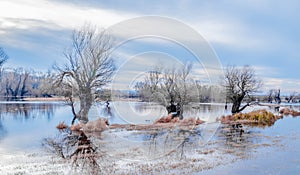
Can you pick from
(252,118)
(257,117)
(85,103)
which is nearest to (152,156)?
(85,103)

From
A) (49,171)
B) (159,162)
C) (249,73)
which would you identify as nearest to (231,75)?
(249,73)

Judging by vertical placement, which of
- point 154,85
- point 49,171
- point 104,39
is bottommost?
point 49,171

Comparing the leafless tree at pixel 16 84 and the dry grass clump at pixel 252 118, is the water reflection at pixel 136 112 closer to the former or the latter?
the dry grass clump at pixel 252 118

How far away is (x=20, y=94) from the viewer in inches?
3029

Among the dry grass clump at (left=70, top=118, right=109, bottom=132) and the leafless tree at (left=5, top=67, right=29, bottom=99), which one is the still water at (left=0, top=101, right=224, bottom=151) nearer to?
the dry grass clump at (left=70, top=118, right=109, bottom=132)

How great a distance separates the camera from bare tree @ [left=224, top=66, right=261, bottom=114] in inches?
1468

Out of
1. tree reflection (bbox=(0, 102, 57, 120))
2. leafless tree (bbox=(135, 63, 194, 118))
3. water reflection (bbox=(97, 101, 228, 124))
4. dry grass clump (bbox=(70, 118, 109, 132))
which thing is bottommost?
tree reflection (bbox=(0, 102, 57, 120))

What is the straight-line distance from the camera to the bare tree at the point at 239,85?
37.3 m

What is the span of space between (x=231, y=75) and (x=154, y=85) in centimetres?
1780

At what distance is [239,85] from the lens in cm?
3891

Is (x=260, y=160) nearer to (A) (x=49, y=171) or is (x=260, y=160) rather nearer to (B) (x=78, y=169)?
(B) (x=78, y=169)

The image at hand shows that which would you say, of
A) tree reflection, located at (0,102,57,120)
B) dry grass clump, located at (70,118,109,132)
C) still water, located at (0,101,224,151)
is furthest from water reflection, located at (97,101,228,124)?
tree reflection, located at (0,102,57,120)

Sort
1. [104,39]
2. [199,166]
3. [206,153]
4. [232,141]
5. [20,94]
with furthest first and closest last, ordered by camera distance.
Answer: [20,94] → [104,39] → [232,141] → [206,153] → [199,166]

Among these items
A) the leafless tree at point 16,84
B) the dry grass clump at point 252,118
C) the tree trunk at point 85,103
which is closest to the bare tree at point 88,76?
the tree trunk at point 85,103
